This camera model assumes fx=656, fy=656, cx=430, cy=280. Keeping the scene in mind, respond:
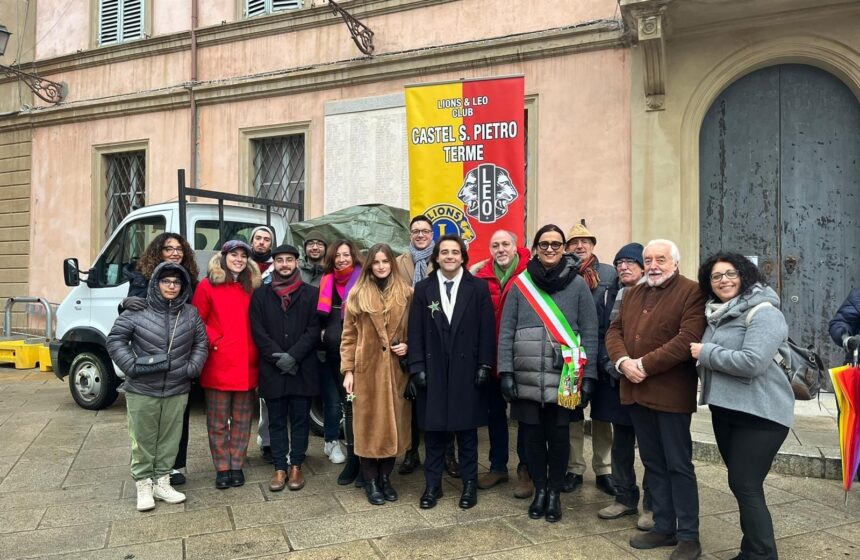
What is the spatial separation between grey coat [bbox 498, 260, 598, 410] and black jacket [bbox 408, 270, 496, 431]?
0.62ft

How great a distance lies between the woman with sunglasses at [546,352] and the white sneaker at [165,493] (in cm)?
229

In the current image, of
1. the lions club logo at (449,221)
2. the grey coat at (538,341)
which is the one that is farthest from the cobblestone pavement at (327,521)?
the lions club logo at (449,221)

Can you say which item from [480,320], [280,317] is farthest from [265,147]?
[480,320]

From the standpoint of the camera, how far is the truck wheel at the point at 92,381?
23.3 ft

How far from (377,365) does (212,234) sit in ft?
10.0

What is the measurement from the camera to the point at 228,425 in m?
4.74

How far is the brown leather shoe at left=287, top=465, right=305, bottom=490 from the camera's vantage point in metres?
4.61

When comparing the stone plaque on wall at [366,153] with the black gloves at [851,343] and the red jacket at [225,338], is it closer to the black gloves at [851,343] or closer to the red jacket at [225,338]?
the red jacket at [225,338]

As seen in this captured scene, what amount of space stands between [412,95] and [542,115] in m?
3.55

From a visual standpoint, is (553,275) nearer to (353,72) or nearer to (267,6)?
(353,72)

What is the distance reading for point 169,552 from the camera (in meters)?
3.59

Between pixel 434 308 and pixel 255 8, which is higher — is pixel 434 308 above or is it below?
below

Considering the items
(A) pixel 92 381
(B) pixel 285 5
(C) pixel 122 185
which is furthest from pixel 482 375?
(C) pixel 122 185

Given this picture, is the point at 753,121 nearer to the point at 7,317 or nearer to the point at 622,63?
the point at 622,63
